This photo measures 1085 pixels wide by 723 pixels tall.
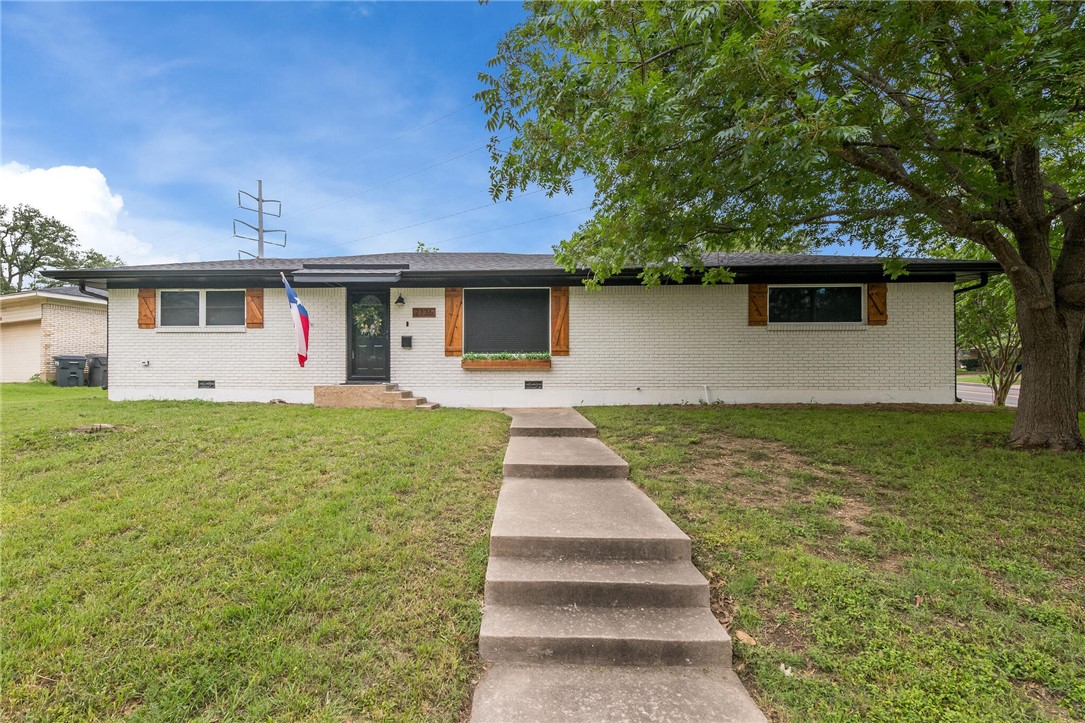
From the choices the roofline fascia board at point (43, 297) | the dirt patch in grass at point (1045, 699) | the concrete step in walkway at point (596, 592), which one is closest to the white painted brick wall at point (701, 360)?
the concrete step in walkway at point (596, 592)

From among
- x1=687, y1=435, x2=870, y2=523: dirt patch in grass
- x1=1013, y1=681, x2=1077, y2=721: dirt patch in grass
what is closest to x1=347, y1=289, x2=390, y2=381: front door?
x1=687, y1=435, x2=870, y2=523: dirt patch in grass

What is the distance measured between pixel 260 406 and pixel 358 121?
9.59m

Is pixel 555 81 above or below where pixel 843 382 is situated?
above

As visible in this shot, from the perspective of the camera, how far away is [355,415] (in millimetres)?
6363

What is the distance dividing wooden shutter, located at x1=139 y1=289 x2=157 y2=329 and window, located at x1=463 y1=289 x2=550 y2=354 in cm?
615

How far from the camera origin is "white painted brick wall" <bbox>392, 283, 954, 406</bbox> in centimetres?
776

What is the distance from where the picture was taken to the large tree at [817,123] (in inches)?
122

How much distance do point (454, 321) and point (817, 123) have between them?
20.9 feet

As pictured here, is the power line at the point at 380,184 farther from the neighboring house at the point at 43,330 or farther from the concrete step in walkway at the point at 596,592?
the concrete step in walkway at the point at 596,592

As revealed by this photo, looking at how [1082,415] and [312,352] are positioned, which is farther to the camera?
[312,352]

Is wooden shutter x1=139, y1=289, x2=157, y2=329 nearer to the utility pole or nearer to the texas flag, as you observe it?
the texas flag

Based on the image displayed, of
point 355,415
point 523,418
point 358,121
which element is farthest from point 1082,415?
point 358,121

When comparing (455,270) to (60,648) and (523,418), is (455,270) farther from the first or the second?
(60,648)

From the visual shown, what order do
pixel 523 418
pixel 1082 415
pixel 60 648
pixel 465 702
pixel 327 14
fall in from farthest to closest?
pixel 327 14 < pixel 1082 415 < pixel 523 418 < pixel 60 648 < pixel 465 702
